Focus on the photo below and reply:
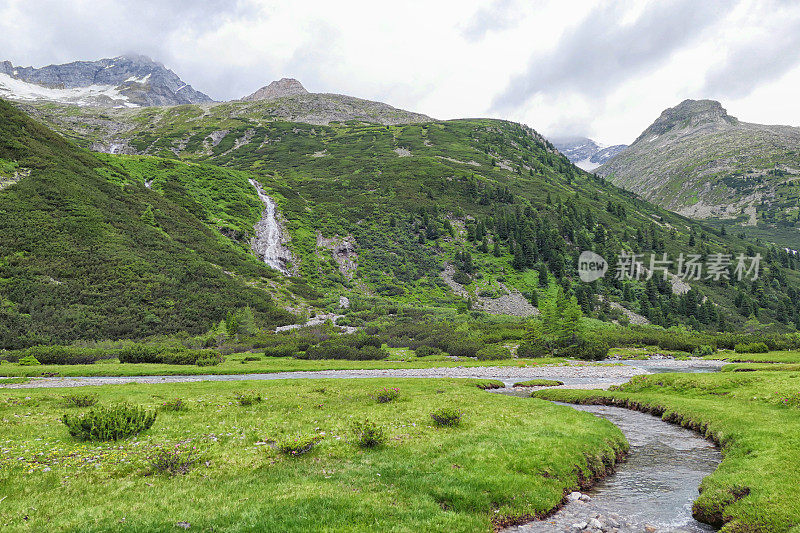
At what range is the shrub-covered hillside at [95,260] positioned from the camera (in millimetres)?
60750

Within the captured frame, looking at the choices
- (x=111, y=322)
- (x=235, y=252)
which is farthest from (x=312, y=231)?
(x=111, y=322)

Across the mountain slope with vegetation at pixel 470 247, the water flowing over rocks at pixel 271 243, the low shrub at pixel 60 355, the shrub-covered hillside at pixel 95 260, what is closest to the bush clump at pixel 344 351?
the mountain slope with vegetation at pixel 470 247

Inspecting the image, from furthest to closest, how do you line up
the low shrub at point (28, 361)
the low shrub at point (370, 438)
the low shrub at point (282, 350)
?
the low shrub at point (282, 350), the low shrub at point (28, 361), the low shrub at point (370, 438)

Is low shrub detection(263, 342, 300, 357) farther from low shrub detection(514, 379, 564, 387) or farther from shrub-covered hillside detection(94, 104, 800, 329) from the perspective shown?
shrub-covered hillside detection(94, 104, 800, 329)

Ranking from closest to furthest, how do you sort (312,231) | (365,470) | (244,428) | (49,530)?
1. (49,530)
2. (365,470)
3. (244,428)
4. (312,231)

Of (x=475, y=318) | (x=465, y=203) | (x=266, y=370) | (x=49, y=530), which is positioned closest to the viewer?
(x=49, y=530)

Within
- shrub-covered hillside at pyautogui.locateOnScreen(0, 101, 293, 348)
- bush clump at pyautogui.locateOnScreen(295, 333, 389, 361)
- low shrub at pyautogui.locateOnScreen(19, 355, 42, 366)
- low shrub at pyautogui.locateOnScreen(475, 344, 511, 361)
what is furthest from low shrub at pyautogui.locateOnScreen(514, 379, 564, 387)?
low shrub at pyautogui.locateOnScreen(19, 355, 42, 366)

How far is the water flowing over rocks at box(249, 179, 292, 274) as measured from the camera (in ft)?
381

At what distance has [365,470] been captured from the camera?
14.1 meters

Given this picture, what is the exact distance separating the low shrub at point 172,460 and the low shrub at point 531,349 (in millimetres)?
63591

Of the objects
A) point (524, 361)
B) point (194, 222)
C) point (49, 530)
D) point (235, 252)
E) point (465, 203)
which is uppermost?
point (465, 203)

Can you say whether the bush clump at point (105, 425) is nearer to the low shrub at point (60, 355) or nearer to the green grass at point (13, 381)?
the green grass at point (13, 381)

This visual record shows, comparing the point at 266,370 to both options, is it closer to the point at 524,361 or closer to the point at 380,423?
the point at 380,423

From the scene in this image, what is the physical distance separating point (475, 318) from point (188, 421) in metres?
82.7
